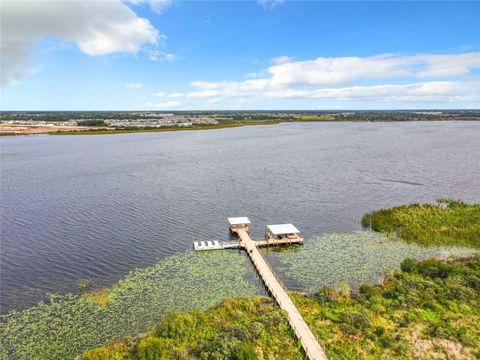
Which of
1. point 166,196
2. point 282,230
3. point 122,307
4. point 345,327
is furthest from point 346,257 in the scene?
point 166,196

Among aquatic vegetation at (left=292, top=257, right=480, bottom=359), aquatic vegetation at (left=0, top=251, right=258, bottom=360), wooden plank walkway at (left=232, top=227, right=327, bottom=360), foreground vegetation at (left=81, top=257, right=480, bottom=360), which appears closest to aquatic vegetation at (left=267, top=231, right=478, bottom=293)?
wooden plank walkway at (left=232, top=227, right=327, bottom=360)

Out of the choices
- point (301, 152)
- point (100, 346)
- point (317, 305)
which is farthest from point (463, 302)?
point (301, 152)

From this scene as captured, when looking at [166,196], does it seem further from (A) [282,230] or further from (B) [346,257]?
(B) [346,257]

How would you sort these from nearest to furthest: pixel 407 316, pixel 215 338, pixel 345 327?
pixel 215 338 < pixel 345 327 < pixel 407 316

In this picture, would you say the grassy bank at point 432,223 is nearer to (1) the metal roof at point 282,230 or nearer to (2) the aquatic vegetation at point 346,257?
(2) the aquatic vegetation at point 346,257

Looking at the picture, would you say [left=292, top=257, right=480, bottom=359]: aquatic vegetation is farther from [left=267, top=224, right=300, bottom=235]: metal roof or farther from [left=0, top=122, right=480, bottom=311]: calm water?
[left=0, top=122, right=480, bottom=311]: calm water

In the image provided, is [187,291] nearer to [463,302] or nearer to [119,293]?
[119,293]
